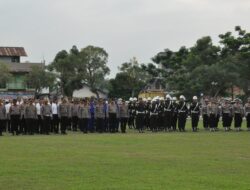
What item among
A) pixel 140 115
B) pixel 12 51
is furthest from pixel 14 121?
pixel 12 51

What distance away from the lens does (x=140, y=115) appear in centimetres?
3559

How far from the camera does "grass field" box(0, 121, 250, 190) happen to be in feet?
42.9

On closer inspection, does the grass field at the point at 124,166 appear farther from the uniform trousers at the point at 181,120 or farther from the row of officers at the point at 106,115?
the uniform trousers at the point at 181,120

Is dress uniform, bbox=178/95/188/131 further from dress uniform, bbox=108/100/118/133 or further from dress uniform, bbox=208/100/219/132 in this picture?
dress uniform, bbox=108/100/118/133

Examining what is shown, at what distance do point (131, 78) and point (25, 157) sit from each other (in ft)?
233

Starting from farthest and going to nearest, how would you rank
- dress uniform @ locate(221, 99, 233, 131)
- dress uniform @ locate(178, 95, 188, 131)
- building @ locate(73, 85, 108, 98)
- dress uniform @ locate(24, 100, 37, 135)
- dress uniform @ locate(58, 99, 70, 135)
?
1. building @ locate(73, 85, 108, 98)
2. dress uniform @ locate(221, 99, 233, 131)
3. dress uniform @ locate(178, 95, 188, 131)
4. dress uniform @ locate(58, 99, 70, 135)
5. dress uniform @ locate(24, 100, 37, 135)

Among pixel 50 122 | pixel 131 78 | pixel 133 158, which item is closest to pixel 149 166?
pixel 133 158

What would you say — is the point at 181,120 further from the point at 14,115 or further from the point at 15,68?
the point at 15,68

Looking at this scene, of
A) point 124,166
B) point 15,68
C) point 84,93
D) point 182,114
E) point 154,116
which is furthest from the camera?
point 15,68

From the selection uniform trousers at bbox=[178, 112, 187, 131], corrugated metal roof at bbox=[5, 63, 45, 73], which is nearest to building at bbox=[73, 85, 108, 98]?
corrugated metal roof at bbox=[5, 63, 45, 73]

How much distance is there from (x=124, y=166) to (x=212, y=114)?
20.5 metres

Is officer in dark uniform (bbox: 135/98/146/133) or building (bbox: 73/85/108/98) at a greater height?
building (bbox: 73/85/108/98)

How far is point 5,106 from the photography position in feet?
110

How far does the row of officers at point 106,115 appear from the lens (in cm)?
3294
